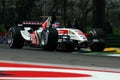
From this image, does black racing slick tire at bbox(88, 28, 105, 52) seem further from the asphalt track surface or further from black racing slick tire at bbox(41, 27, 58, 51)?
the asphalt track surface

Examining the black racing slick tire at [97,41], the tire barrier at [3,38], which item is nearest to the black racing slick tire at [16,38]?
the black racing slick tire at [97,41]

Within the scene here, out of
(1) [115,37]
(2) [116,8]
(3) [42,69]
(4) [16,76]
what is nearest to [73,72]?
(3) [42,69]

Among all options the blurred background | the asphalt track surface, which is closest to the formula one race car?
the asphalt track surface

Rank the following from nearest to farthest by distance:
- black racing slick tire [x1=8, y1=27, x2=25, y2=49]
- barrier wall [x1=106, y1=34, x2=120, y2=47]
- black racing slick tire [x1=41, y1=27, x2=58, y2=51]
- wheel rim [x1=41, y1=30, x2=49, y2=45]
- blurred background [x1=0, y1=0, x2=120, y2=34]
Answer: black racing slick tire [x1=41, y1=27, x2=58, y2=51], wheel rim [x1=41, y1=30, x2=49, y2=45], black racing slick tire [x1=8, y1=27, x2=25, y2=49], barrier wall [x1=106, y1=34, x2=120, y2=47], blurred background [x1=0, y1=0, x2=120, y2=34]

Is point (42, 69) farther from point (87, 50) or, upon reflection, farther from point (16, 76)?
point (87, 50)

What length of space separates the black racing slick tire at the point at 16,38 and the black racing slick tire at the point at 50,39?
155 centimetres

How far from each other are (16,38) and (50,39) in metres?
2.11

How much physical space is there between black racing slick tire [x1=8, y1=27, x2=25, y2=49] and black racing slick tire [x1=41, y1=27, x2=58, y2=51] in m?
1.55

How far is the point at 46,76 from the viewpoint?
843 centimetres

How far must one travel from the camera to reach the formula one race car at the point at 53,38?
1739 centimetres

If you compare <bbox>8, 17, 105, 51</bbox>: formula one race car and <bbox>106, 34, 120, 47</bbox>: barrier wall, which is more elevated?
<bbox>8, 17, 105, 51</bbox>: formula one race car

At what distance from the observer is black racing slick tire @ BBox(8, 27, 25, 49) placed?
18562mm

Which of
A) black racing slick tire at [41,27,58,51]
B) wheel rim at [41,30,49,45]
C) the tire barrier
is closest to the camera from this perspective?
black racing slick tire at [41,27,58,51]

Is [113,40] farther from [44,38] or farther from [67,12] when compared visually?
[67,12]
